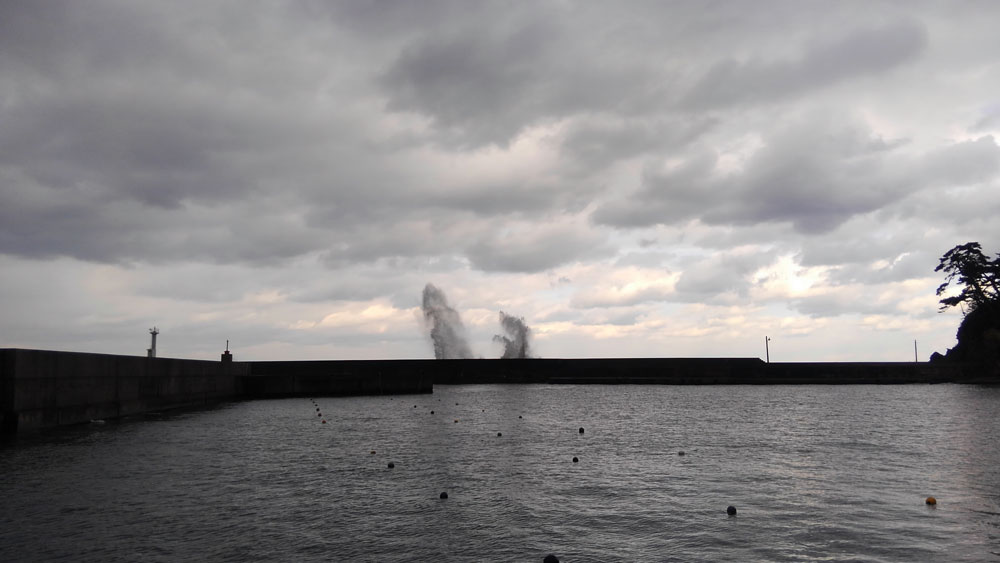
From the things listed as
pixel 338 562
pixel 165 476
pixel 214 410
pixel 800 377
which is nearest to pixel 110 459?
pixel 165 476

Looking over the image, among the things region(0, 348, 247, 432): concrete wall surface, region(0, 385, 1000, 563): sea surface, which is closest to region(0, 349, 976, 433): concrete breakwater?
region(0, 348, 247, 432): concrete wall surface

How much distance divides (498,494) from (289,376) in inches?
2482

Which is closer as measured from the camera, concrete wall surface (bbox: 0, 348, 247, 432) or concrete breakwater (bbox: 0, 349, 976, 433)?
concrete wall surface (bbox: 0, 348, 247, 432)

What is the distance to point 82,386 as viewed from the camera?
124 ft

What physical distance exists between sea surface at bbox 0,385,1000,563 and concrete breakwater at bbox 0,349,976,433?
7.29ft

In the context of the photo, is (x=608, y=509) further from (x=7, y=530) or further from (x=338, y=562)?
(x=7, y=530)

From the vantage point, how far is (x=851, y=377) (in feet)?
402

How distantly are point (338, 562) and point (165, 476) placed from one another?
12213 millimetres

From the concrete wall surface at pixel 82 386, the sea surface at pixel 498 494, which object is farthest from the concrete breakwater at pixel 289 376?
the sea surface at pixel 498 494

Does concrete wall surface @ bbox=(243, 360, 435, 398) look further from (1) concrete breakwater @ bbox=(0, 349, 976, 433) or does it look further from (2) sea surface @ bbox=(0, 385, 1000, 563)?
(2) sea surface @ bbox=(0, 385, 1000, 563)

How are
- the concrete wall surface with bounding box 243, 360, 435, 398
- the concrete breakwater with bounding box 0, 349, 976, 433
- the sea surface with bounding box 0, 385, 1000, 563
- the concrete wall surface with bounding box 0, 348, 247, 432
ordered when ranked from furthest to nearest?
the concrete wall surface with bounding box 243, 360, 435, 398
the concrete breakwater with bounding box 0, 349, 976, 433
the concrete wall surface with bounding box 0, 348, 247, 432
the sea surface with bounding box 0, 385, 1000, 563

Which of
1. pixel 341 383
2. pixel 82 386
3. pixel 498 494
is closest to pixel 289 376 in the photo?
pixel 341 383

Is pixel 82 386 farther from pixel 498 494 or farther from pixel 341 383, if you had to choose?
pixel 341 383

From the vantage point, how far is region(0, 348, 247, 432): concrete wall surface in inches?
1233
